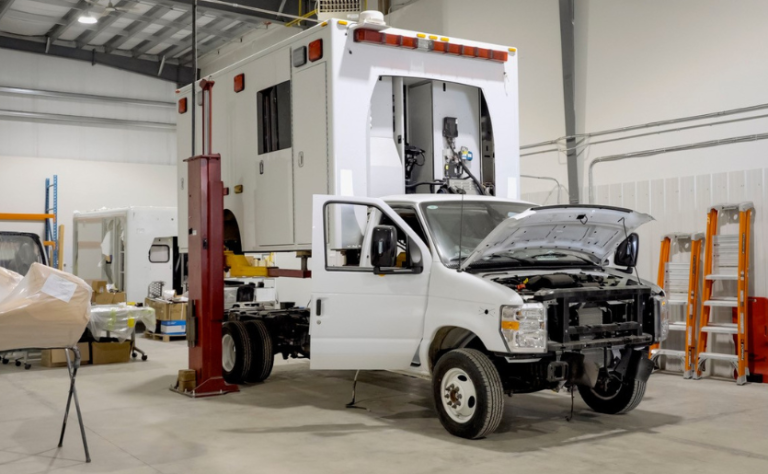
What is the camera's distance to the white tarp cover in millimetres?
5375

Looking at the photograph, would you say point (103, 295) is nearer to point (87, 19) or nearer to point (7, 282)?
point (87, 19)

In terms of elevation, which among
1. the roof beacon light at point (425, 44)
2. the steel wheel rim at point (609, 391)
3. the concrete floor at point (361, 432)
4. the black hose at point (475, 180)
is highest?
the roof beacon light at point (425, 44)

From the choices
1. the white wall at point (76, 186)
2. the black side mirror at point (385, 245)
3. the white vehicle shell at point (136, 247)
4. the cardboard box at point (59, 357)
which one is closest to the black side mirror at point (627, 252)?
the black side mirror at point (385, 245)

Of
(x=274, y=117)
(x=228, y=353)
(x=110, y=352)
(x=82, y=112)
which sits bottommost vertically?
(x=110, y=352)

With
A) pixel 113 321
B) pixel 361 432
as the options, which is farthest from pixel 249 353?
pixel 113 321

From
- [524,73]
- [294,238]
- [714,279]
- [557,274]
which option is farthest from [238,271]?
[524,73]

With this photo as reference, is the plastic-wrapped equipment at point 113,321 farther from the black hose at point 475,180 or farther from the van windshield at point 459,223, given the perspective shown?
the van windshield at point 459,223

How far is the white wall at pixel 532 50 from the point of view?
13.7 m

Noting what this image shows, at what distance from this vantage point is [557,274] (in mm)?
6699

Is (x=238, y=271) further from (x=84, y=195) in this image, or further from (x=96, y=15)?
(x=84, y=195)

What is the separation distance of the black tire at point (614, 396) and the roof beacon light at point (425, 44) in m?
3.76

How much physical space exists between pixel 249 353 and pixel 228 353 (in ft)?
1.30

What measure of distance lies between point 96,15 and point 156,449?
16.5m

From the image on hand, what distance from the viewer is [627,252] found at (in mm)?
7688
